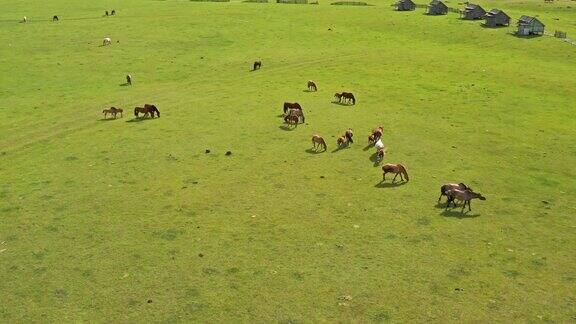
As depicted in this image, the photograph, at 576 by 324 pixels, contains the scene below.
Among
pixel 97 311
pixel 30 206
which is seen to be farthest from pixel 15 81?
pixel 97 311

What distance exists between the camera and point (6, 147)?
103 feet

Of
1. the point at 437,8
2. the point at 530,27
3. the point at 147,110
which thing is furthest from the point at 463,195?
the point at 437,8

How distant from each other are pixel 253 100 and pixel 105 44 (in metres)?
28.4

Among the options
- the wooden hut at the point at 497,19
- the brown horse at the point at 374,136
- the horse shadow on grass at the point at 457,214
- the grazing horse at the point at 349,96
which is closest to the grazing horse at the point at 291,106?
the grazing horse at the point at 349,96

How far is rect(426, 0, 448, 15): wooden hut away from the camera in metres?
81.0

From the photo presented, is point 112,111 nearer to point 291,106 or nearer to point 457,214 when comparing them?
point 291,106

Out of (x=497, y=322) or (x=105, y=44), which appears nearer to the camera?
(x=497, y=322)

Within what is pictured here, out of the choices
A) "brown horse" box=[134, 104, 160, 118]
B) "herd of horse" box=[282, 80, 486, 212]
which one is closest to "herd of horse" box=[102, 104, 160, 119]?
"brown horse" box=[134, 104, 160, 118]

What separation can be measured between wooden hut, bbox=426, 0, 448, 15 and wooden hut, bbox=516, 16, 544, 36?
55.5 feet

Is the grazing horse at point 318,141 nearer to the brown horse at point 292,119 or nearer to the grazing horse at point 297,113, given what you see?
the brown horse at point 292,119

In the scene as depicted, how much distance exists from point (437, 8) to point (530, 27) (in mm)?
18498

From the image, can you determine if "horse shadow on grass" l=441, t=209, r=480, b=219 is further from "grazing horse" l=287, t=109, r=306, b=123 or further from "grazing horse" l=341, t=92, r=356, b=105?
"grazing horse" l=341, t=92, r=356, b=105

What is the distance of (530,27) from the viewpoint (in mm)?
65625

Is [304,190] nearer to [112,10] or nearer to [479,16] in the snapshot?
[479,16]
